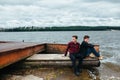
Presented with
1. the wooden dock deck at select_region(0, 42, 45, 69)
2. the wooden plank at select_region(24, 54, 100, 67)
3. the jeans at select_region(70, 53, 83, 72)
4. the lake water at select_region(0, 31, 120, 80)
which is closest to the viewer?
the wooden dock deck at select_region(0, 42, 45, 69)

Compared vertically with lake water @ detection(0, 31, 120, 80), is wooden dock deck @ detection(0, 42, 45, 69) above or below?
above

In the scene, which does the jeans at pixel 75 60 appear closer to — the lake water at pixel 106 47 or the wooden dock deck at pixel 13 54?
the lake water at pixel 106 47

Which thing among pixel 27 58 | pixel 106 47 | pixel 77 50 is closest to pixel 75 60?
pixel 77 50

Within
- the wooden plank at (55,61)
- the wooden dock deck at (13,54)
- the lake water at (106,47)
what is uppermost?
the wooden dock deck at (13,54)

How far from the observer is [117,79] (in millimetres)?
10992

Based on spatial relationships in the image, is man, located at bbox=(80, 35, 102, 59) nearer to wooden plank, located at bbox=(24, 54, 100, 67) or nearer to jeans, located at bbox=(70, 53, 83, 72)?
jeans, located at bbox=(70, 53, 83, 72)

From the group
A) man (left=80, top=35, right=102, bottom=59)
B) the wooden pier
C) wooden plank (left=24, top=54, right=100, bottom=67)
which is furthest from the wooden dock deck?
man (left=80, top=35, right=102, bottom=59)

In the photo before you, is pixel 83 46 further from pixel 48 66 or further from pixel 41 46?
pixel 41 46

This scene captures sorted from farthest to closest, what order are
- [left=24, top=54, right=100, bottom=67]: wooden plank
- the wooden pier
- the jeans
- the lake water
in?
the lake water
[left=24, top=54, right=100, bottom=67]: wooden plank
the jeans
the wooden pier

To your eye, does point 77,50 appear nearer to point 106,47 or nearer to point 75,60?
point 75,60

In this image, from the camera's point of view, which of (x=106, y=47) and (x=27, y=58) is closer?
(x=27, y=58)

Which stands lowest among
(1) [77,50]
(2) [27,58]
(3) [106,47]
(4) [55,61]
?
(3) [106,47]

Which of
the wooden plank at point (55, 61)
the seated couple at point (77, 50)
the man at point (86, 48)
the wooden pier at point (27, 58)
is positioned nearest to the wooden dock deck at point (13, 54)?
the wooden pier at point (27, 58)

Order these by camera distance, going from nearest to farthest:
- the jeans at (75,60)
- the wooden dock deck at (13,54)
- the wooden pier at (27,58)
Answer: the wooden dock deck at (13,54), the wooden pier at (27,58), the jeans at (75,60)
